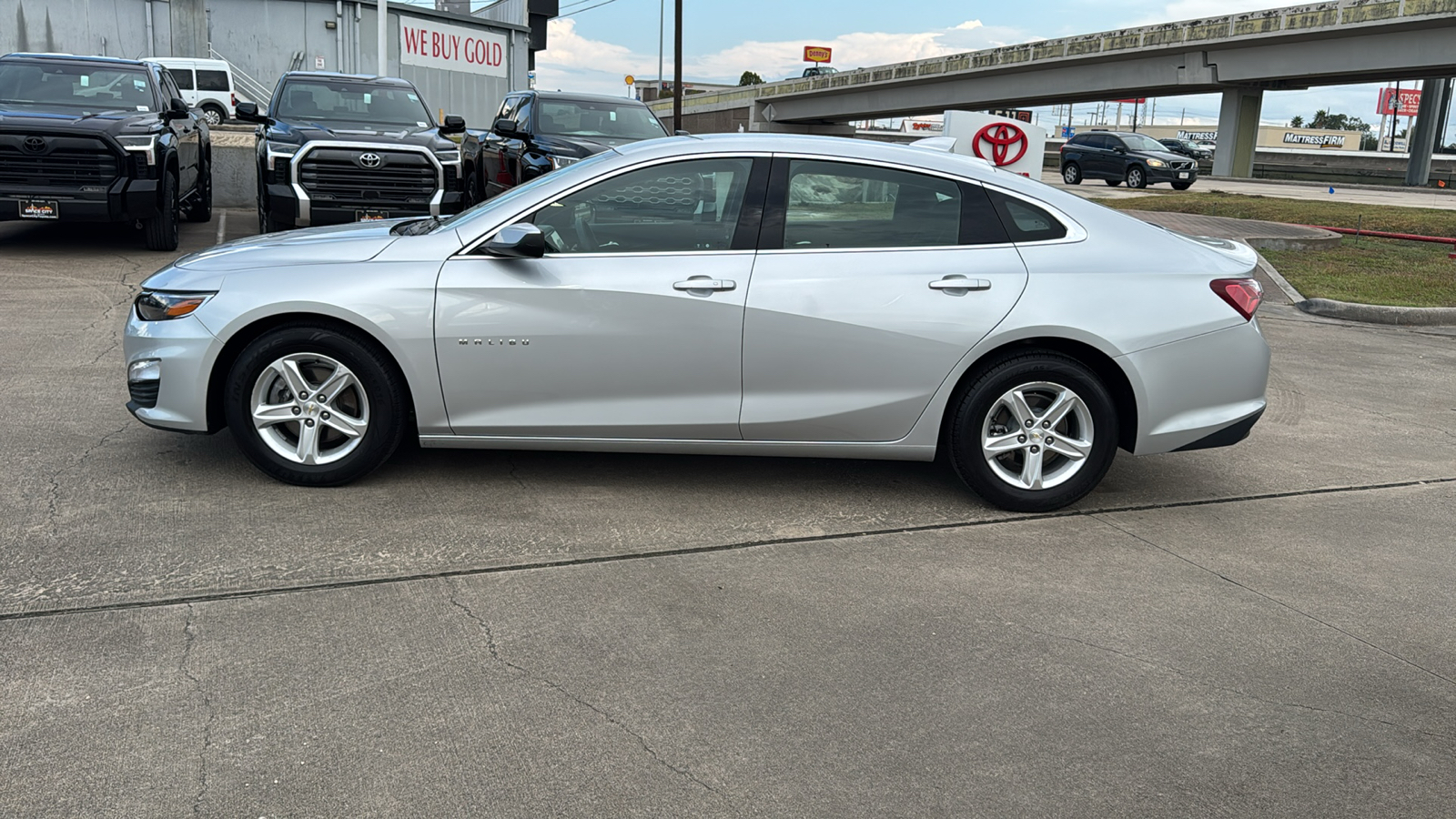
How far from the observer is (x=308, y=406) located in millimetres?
5094

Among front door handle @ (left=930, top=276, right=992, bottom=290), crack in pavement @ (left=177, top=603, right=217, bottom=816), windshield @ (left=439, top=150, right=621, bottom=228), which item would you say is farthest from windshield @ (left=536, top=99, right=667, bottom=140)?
crack in pavement @ (left=177, top=603, right=217, bottom=816)

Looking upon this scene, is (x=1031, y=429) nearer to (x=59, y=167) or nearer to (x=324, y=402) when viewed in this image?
(x=324, y=402)

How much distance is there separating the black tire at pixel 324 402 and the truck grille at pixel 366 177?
7.19 meters

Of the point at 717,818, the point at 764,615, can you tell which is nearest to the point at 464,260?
the point at 764,615

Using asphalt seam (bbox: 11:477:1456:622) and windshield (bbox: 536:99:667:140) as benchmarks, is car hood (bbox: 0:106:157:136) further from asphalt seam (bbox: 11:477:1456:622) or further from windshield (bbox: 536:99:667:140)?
asphalt seam (bbox: 11:477:1456:622)

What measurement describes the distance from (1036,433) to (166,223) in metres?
10.2

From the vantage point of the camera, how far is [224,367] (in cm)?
511

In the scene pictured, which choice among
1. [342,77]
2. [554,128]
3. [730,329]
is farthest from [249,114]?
[730,329]

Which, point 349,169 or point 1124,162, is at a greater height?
point 1124,162

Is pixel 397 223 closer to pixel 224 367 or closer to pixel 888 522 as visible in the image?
pixel 224 367

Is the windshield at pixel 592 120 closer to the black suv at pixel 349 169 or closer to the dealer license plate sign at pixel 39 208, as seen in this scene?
the black suv at pixel 349 169

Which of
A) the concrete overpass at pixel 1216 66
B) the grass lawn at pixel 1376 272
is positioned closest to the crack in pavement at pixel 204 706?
the grass lawn at pixel 1376 272

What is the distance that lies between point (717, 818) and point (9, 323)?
7738mm

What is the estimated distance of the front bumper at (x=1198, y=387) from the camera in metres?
5.18
